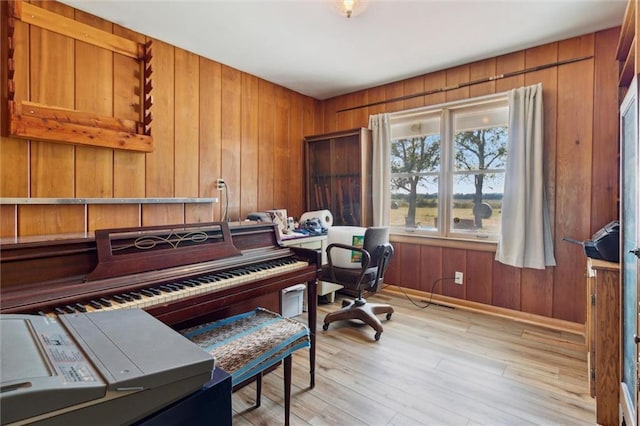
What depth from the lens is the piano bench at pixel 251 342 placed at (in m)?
1.33

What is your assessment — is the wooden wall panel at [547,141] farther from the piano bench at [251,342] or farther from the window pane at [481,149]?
the piano bench at [251,342]

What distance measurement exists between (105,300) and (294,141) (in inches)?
118

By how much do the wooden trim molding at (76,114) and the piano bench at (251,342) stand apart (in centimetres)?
159

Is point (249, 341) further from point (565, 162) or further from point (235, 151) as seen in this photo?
point (565, 162)

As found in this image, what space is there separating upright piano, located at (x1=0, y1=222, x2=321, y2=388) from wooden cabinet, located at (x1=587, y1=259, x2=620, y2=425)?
56.4 inches

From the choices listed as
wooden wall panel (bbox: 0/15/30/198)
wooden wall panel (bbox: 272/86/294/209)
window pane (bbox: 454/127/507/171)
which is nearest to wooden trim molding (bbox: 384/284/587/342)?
window pane (bbox: 454/127/507/171)

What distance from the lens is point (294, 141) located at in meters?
3.93

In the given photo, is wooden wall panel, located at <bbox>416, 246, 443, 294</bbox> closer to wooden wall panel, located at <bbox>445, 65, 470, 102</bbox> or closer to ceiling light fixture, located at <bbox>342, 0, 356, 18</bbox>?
wooden wall panel, located at <bbox>445, 65, 470, 102</bbox>

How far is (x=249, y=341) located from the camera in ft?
4.67

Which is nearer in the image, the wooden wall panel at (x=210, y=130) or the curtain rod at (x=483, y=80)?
the curtain rod at (x=483, y=80)

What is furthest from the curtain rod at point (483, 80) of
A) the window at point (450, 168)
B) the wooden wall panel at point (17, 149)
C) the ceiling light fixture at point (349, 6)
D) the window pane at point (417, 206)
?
the wooden wall panel at point (17, 149)

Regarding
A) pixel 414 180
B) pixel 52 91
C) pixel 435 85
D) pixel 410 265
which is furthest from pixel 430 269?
pixel 52 91

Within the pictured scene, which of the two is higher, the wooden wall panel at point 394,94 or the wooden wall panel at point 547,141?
the wooden wall panel at point 394,94

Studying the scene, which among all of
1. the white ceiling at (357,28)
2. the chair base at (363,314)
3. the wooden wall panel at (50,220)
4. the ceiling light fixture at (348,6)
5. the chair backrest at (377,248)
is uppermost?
the white ceiling at (357,28)
